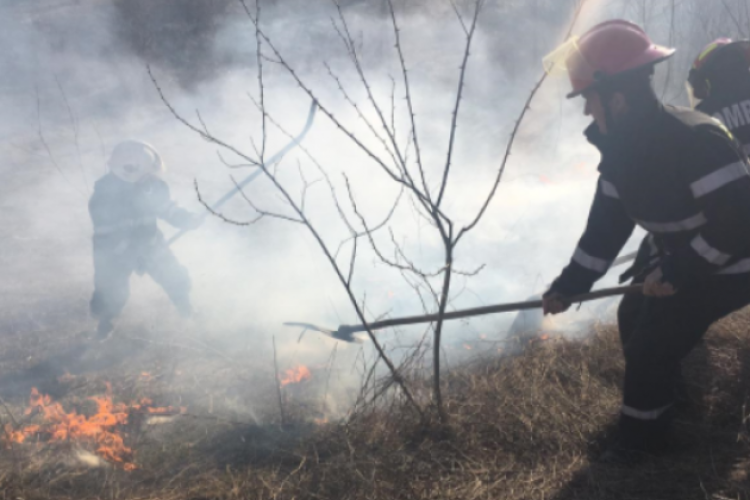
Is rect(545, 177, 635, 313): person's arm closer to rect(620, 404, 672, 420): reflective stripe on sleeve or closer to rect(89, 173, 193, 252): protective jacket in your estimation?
rect(620, 404, 672, 420): reflective stripe on sleeve

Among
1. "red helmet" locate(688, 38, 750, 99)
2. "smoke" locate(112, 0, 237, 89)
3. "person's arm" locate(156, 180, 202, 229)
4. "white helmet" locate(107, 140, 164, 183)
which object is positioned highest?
"smoke" locate(112, 0, 237, 89)

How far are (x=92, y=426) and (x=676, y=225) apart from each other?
410cm

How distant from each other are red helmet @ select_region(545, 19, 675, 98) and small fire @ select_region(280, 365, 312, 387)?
3.48m

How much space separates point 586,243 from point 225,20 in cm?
1457

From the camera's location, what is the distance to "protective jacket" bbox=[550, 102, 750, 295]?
7.30 feet

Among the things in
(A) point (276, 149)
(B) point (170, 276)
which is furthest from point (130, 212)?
(A) point (276, 149)

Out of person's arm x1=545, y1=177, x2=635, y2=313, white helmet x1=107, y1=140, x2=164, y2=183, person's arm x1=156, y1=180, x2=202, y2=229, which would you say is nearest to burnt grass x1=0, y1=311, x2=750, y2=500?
person's arm x1=545, y1=177, x2=635, y2=313

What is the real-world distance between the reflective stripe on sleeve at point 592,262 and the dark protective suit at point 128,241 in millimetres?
5101

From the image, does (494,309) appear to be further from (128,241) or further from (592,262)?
(128,241)

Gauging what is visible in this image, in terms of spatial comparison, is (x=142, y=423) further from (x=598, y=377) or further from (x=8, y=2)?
(x=8, y=2)

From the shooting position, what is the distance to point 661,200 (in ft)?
7.89

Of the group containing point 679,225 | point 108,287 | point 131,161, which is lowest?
point 679,225

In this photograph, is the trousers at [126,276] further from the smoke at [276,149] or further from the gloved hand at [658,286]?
the gloved hand at [658,286]

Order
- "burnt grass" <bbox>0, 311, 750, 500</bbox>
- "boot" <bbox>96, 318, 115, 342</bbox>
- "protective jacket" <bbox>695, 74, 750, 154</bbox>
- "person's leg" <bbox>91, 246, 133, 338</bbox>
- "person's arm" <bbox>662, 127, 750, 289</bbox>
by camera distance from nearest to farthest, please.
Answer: "person's arm" <bbox>662, 127, 750, 289</bbox>
"burnt grass" <bbox>0, 311, 750, 500</bbox>
"protective jacket" <bbox>695, 74, 750, 154</bbox>
"boot" <bbox>96, 318, 115, 342</bbox>
"person's leg" <bbox>91, 246, 133, 338</bbox>
